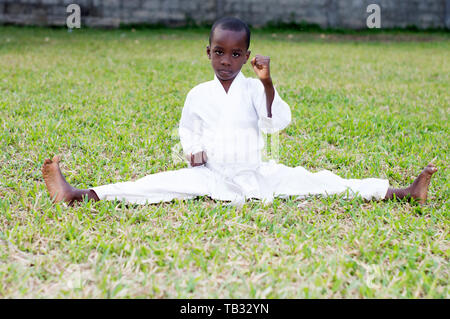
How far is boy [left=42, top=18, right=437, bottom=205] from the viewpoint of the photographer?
7.74ft

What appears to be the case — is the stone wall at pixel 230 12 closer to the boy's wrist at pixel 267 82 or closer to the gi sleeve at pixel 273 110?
the gi sleeve at pixel 273 110

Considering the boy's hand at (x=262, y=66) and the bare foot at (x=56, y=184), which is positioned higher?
the boy's hand at (x=262, y=66)

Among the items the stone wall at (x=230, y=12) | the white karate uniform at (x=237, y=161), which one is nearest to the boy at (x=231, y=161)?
the white karate uniform at (x=237, y=161)

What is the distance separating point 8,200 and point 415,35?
13.1 m

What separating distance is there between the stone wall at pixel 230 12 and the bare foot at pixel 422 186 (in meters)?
11.2

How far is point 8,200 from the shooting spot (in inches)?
92.4

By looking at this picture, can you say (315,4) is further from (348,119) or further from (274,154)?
(274,154)

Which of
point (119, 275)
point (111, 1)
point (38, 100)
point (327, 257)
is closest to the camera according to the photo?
point (119, 275)

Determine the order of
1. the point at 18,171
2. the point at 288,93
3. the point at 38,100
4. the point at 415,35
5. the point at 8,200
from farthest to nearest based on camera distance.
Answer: the point at 415,35, the point at 288,93, the point at 38,100, the point at 18,171, the point at 8,200

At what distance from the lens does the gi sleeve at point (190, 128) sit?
2516 millimetres

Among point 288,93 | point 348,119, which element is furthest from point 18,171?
point 288,93

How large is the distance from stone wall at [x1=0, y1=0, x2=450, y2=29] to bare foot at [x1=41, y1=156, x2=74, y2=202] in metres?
10.7

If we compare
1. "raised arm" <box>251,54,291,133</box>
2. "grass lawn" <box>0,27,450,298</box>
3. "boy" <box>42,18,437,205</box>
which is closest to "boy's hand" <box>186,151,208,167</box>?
"boy" <box>42,18,437,205</box>

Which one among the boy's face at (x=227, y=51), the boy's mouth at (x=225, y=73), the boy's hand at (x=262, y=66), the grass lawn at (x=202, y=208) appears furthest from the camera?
the boy's mouth at (x=225, y=73)
